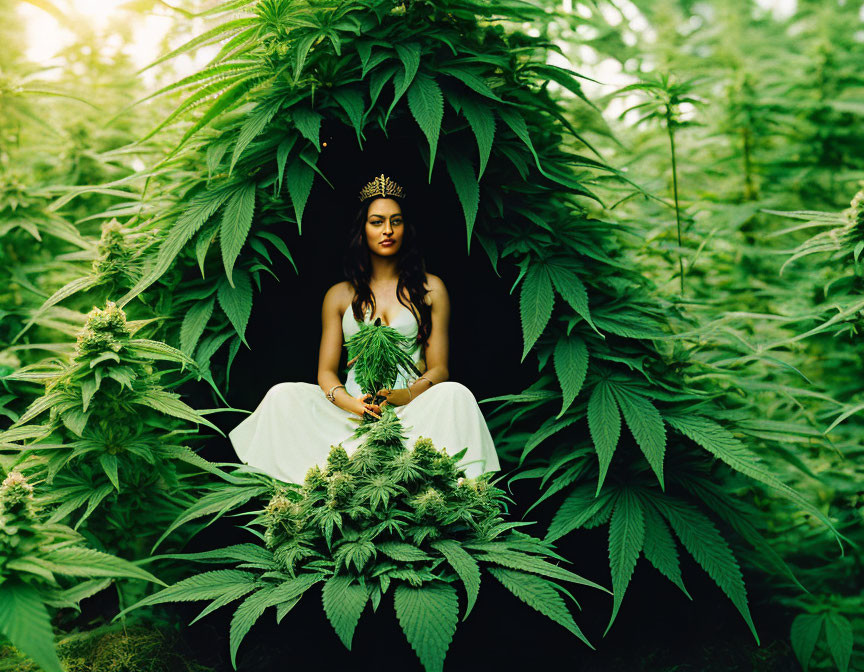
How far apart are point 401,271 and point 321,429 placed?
3.50 feet

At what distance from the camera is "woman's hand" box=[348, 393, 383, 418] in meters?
3.32

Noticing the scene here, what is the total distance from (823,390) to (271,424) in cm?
336

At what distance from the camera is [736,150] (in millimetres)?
5188

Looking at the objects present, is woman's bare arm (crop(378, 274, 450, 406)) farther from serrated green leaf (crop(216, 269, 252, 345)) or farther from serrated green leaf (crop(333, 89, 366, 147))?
serrated green leaf (crop(333, 89, 366, 147))

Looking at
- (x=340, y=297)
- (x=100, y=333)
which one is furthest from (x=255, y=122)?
(x=100, y=333)

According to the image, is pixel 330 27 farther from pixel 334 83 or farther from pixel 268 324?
pixel 268 324

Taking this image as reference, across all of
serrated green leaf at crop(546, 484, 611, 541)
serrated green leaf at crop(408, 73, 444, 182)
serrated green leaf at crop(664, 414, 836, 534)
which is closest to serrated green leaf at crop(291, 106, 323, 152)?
serrated green leaf at crop(408, 73, 444, 182)

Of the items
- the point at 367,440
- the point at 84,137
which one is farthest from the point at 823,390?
the point at 84,137

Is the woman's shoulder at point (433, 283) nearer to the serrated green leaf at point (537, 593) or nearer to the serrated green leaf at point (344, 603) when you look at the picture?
the serrated green leaf at point (537, 593)

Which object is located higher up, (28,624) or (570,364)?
(570,364)

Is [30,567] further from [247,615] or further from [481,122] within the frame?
[481,122]

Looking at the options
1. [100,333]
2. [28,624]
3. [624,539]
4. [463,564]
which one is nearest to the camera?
[28,624]

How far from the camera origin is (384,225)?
3.82 meters

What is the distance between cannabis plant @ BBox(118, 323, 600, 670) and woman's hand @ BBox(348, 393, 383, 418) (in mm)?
479
